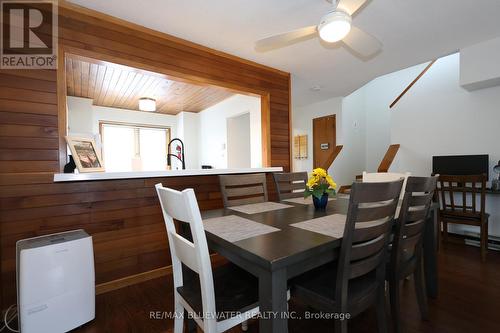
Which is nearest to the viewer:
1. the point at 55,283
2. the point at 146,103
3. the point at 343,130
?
the point at 55,283

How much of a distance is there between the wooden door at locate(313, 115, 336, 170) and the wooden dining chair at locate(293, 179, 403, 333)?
4.00 meters

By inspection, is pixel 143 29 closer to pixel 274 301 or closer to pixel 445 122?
pixel 274 301

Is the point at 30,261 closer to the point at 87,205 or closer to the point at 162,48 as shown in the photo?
the point at 87,205

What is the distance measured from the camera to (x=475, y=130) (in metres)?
3.14

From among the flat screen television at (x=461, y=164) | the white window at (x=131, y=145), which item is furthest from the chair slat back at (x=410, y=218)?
the white window at (x=131, y=145)

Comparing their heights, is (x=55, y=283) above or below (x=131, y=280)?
above

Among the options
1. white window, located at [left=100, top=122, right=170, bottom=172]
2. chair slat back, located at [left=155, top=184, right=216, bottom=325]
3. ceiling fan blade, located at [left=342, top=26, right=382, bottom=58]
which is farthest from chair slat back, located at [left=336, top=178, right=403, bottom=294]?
white window, located at [left=100, top=122, right=170, bottom=172]

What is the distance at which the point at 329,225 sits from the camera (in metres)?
1.26

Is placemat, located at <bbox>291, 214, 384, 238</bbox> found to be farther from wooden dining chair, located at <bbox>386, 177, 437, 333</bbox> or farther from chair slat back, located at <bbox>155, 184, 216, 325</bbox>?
chair slat back, located at <bbox>155, 184, 216, 325</bbox>

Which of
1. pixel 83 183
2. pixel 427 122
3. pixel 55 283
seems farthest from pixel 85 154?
pixel 427 122

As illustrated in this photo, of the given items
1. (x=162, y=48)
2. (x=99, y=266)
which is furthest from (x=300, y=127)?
(x=99, y=266)

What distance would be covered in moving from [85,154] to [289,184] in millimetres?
1856

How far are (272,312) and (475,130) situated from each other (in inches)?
154

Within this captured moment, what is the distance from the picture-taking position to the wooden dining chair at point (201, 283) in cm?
96
